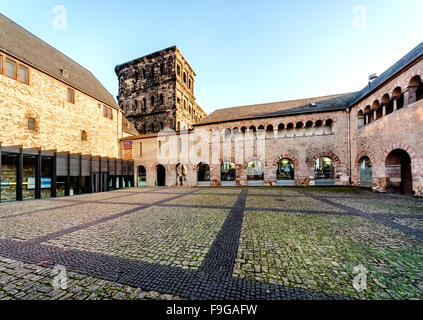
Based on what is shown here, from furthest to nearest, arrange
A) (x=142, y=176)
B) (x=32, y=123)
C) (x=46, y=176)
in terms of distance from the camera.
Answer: (x=142, y=176) < (x=32, y=123) < (x=46, y=176)

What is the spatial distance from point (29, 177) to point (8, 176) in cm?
126

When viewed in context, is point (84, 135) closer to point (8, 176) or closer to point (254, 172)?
point (8, 176)

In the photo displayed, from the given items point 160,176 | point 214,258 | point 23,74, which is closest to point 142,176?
point 160,176

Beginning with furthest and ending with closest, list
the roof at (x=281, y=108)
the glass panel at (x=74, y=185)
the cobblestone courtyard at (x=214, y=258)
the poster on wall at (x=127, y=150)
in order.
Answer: the poster on wall at (x=127, y=150), the roof at (x=281, y=108), the glass panel at (x=74, y=185), the cobblestone courtyard at (x=214, y=258)

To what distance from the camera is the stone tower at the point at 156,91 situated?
2677 centimetres

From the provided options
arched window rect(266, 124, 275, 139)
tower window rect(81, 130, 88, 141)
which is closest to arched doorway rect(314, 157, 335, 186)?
arched window rect(266, 124, 275, 139)

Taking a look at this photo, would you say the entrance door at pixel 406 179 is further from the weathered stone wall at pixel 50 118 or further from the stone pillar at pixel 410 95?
the weathered stone wall at pixel 50 118

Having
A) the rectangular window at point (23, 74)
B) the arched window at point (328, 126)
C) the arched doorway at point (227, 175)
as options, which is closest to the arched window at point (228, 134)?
the arched doorway at point (227, 175)

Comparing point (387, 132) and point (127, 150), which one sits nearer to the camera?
point (387, 132)

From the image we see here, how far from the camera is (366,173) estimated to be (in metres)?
14.5

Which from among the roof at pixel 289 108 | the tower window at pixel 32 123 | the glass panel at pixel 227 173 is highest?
the roof at pixel 289 108

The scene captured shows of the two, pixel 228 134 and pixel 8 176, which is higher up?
pixel 228 134
